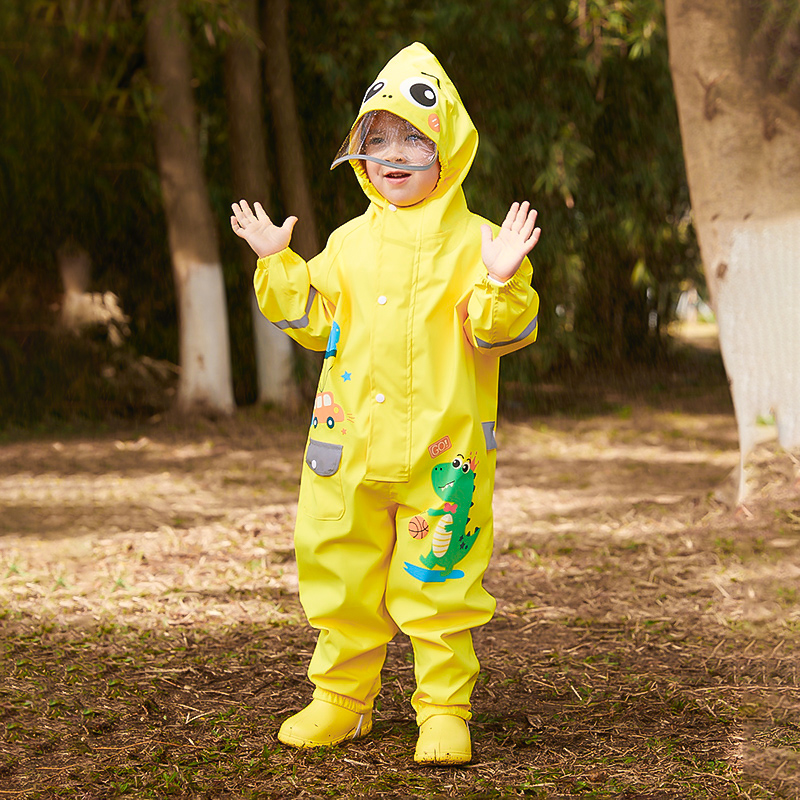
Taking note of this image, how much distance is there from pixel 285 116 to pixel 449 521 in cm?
734

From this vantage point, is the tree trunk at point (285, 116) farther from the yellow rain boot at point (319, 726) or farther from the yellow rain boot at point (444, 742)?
the yellow rain boot at point (444, 742)

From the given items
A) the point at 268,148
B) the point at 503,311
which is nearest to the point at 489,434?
the point at 503,311

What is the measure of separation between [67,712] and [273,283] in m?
1.52

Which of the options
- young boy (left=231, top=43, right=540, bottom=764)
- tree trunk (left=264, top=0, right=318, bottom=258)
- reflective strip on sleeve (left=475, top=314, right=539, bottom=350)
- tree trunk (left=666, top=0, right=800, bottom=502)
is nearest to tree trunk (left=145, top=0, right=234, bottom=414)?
tree trunk (left=264, top=0, right=318, bottom=258)

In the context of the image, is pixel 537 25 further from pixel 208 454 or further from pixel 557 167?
pixel 208 454

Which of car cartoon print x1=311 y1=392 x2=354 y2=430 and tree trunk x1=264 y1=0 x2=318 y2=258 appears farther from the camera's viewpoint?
tree trunk x1=264 y1=0 x2=318 y2=258

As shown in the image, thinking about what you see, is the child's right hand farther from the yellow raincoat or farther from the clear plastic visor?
the clear plastic visor

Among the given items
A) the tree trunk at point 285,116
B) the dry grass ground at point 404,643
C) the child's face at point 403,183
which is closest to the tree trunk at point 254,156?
the tree trunk at point 285,116

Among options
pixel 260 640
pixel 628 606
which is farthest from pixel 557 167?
pixel 260 640

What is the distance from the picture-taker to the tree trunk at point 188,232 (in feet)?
28.2

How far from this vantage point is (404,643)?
12.5 feet

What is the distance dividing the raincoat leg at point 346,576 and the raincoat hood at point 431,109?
87 centimetres

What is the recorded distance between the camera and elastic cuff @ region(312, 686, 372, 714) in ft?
9.29

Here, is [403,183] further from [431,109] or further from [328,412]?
[328,412]
